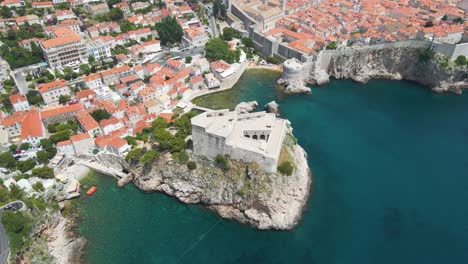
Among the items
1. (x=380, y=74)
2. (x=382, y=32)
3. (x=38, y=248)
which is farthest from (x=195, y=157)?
(x=382, y=32)

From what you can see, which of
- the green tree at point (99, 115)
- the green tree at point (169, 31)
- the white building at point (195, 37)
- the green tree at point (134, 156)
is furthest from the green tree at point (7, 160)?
the white building at point (195, 37)

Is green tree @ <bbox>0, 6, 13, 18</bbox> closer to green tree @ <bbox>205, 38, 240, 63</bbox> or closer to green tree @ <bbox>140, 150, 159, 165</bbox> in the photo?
green tree @ <bbox>205, 38, 240, 63</bbox>

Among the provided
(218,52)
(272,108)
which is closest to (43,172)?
(272,108)

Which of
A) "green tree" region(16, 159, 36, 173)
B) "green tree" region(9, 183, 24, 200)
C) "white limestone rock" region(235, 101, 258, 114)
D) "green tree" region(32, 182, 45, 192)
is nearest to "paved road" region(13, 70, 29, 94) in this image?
"green tree" region(16, 159, 36, 173)

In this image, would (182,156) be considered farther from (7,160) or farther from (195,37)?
(195,37)

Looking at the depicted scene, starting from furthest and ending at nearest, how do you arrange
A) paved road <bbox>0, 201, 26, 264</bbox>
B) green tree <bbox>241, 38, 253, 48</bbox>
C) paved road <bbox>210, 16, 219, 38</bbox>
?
1. paved road <bbox>210, 16, 219, 38</bbox>
2. green tree <bbox>241, 38, 253, 48</bbox>
3. paved road <bbox>0, 201, 26, 264</bbox>

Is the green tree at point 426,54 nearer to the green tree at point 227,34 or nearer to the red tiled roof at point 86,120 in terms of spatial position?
the green tree at point 227,34
